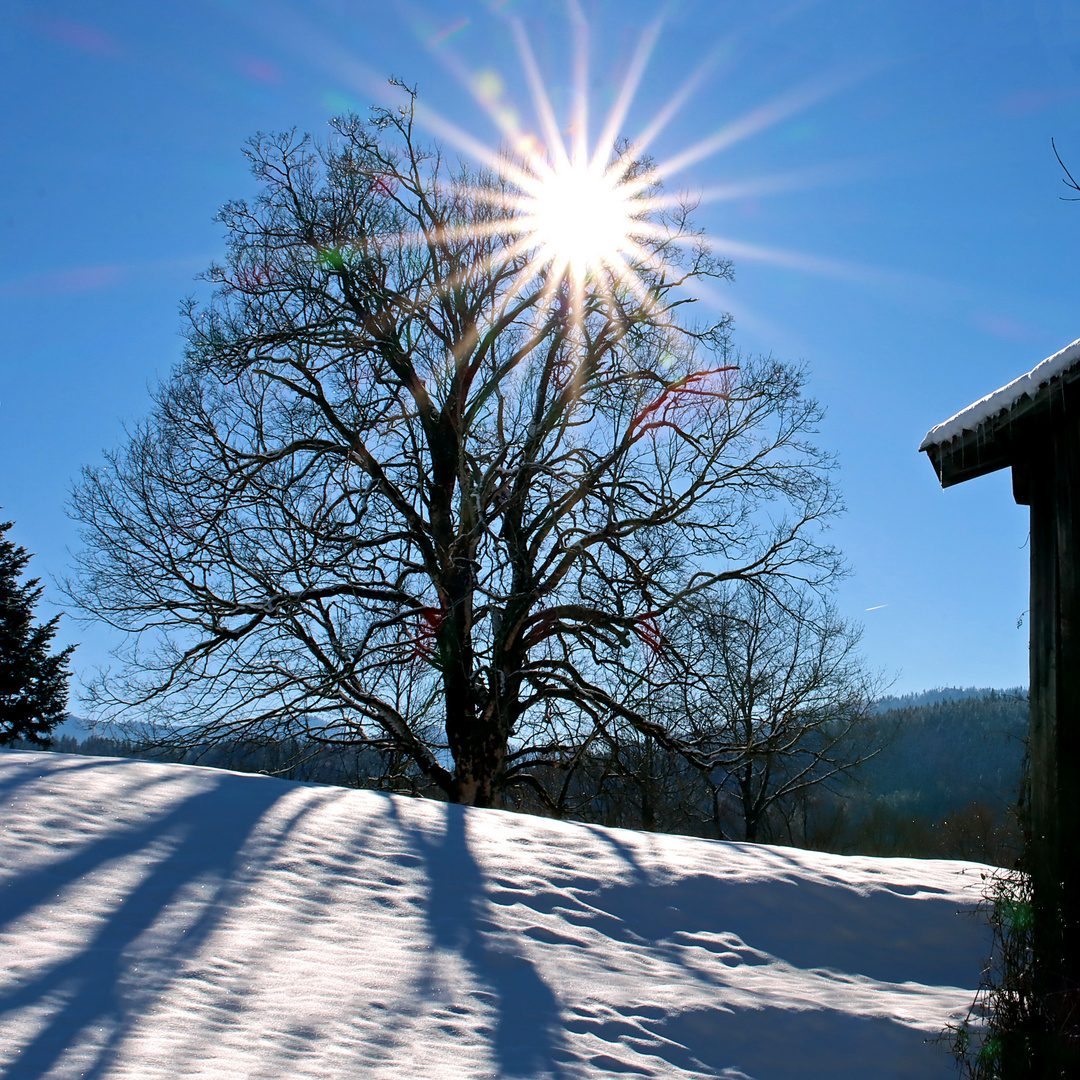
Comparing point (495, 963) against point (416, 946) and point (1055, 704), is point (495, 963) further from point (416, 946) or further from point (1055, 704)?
point (1055, 704)

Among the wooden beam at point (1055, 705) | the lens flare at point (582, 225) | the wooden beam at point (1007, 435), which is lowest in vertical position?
the wooden beam at point (1055, 705)

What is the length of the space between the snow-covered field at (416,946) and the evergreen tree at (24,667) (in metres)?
17.4

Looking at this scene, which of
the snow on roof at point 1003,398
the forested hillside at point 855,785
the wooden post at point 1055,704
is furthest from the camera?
the forested hillside at point 855,785

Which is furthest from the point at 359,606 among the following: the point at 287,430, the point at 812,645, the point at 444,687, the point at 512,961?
the point at 812,645

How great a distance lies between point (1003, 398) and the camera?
519cm

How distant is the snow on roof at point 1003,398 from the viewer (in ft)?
16.0

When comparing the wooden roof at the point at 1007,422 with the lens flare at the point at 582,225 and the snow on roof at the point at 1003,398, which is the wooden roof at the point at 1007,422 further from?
the lens flare at the point at 582,225

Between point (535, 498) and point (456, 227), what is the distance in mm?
4335

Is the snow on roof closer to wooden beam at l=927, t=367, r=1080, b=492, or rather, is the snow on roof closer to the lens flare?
wooden beam at l=927, t=367, r=1080, b=492

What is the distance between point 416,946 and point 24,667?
20.9m

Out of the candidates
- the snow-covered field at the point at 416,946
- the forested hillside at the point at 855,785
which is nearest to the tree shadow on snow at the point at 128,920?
the snow-covered field at the point at 416,946

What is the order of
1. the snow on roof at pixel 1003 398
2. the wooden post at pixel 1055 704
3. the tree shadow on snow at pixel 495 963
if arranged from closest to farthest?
1. the tree shadow on snow at pixel 495 963
2. the wooden post at pixel 1055 704
3. the snow on roof at pixel 1003 398

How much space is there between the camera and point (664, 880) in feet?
19.3

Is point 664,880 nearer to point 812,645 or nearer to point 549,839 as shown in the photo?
point 549,839
